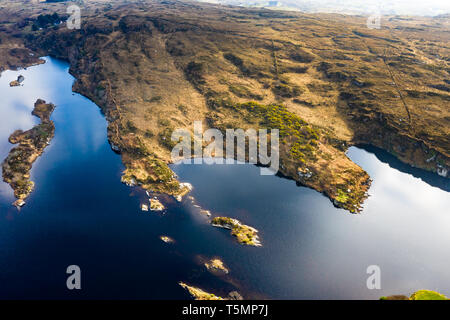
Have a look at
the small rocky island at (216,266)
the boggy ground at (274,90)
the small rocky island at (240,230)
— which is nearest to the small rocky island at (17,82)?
the boggy ground at (274,90)

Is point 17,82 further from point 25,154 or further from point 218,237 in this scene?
point 218,237

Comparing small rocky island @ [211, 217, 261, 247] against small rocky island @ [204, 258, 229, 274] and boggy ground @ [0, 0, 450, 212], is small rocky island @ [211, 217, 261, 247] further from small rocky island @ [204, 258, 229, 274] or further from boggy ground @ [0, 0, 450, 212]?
boggy ground @ [0, 0, 450, 212]

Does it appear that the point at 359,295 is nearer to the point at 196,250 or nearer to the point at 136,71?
the point at 196,250

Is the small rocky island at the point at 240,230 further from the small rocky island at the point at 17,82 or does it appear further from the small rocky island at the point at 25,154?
the small rocky island at the point at 17,82

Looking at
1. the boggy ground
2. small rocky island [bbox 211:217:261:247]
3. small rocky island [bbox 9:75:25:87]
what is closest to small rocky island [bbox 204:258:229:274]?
small rocky island [bbox 211:217:261:247]

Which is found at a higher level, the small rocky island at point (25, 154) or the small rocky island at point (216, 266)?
the small rocky island at point (25, 154)
